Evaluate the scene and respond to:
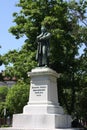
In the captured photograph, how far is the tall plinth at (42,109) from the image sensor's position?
18.7m

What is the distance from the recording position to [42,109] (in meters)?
19.2

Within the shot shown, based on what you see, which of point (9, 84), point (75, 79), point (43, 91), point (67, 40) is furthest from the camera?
point (9, 84)

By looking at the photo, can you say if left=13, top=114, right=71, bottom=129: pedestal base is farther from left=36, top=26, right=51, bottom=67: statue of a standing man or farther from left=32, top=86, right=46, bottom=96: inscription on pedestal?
left=36, top=26, right=51, bottom=67: statue of a standing man

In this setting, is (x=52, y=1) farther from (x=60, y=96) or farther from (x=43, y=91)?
(x=43, y=91)

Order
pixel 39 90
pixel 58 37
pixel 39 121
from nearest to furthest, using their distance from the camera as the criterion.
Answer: pixel 39 121 → pixel 39 90 → pixel 58 37

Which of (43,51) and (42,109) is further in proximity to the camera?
(43,51)

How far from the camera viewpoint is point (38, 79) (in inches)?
783

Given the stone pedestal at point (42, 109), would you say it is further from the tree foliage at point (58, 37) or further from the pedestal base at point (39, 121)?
the tree foliage at point (58, 37)

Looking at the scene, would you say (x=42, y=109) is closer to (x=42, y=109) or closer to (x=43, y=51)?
(x=42, y=109)

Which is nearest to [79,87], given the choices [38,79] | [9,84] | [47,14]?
[47,14]

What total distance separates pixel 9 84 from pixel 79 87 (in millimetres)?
72191

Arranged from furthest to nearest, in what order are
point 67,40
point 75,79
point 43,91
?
point 75,79, point 67,40, point 43,91

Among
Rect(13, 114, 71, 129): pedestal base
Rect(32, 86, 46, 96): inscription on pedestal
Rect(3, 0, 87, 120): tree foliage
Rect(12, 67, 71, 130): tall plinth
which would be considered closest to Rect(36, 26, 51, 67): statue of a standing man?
Rect(12, 67, 71, 130): tall plinth

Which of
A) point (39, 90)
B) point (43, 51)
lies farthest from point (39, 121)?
point (43, 51)
